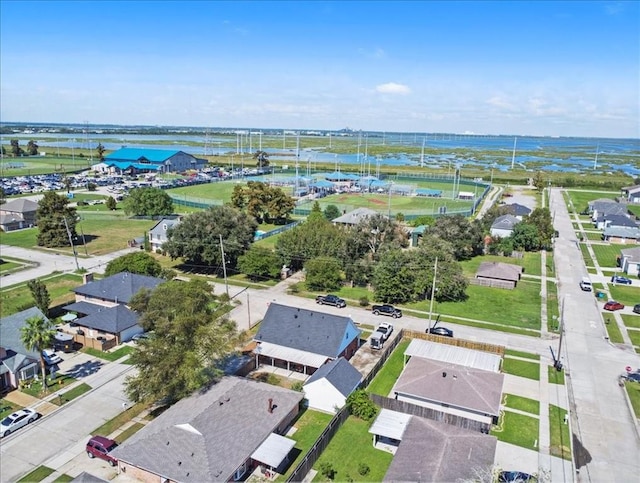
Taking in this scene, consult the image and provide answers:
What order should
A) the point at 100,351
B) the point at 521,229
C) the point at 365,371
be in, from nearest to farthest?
the point at 365,371
the point at 100,351
the point at 521,229

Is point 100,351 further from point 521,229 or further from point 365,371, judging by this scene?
point 521,229

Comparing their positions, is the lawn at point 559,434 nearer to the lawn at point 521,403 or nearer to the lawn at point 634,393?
the lawn at point 521,403

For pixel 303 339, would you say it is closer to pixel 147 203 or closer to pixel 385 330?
pixel 385 330

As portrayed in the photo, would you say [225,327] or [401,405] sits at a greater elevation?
[225,327]

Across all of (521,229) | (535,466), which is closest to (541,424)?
(535,466)

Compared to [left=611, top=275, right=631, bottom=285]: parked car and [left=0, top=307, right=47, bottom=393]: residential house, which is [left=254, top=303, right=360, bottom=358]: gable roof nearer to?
[left=0, top=307, right=47, bottom=393]: residential house

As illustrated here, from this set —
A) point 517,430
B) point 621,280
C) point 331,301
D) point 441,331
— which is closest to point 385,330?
point 441,331

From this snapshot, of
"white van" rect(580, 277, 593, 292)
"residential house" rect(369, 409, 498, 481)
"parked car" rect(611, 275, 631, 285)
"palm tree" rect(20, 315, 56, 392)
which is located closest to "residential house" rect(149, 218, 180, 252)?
"palm tree" rect(20, 315, 56, 392)
